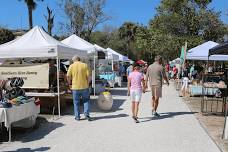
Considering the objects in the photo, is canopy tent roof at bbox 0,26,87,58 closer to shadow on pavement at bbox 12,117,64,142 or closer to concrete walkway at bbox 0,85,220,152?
concrete walkway at bbox 0,85,220,152

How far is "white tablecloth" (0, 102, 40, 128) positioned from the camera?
8219mm

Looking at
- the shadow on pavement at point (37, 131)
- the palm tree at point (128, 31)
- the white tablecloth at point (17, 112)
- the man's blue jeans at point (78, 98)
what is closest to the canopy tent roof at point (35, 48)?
the man's blue jeans at point (78, 98)

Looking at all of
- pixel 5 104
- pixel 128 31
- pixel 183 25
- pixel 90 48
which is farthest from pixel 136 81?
pixel 128 31

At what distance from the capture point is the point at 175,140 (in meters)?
8.45

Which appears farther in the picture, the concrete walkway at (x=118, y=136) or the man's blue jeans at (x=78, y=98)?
the man's blue jeans at (x=78, y=98)

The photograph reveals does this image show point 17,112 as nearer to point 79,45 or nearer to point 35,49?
point 35,49

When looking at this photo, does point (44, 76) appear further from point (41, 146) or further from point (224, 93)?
point (224, 93)

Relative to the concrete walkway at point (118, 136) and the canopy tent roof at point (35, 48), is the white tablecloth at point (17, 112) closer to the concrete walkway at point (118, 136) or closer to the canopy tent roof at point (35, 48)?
the concrete walkway at point (118, 136)

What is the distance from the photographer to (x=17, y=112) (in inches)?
343

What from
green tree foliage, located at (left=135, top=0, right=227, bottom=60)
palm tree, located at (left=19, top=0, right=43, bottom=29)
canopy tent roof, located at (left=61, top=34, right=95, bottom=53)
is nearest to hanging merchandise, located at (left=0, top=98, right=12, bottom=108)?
canopy tent roof, located at (left=61, top=34, right=95, bottom=53)

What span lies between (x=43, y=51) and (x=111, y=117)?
2.88 m

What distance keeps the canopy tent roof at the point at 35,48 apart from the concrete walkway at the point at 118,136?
204 centimetres

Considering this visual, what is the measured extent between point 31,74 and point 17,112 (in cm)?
391

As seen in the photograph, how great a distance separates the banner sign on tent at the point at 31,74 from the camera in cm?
1238
